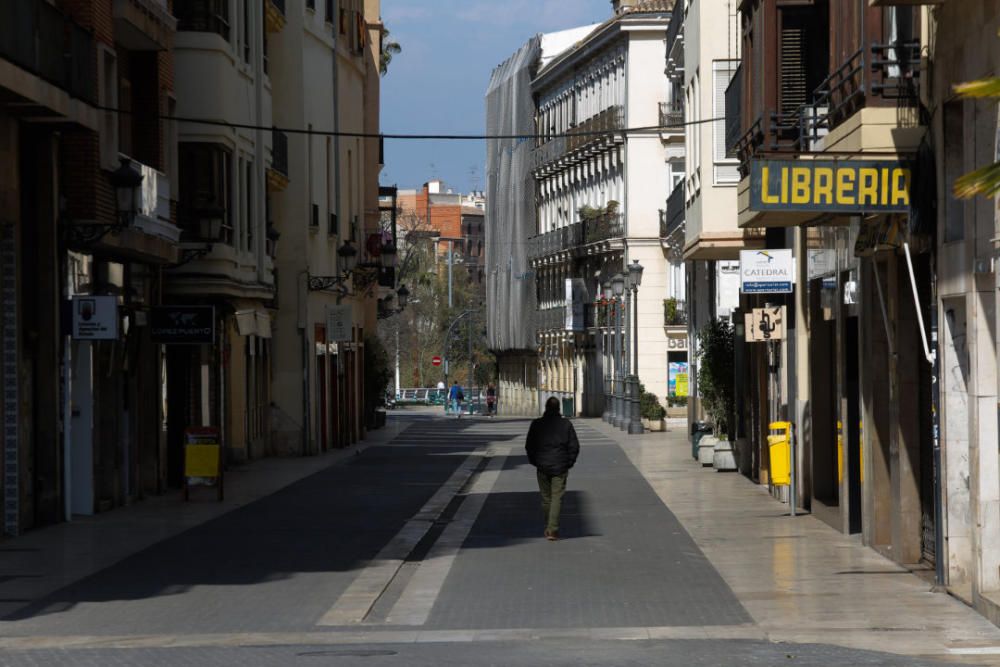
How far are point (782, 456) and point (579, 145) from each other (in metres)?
65.2

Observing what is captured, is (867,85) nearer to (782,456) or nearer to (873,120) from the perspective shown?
(873,120)

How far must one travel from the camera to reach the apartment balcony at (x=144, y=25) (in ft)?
85.7

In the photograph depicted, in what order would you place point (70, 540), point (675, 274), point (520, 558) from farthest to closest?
Answer: 1. point (675, 274)
2. point (70, 540)
3. point (520, 558)

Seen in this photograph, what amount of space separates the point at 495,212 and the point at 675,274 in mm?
35872

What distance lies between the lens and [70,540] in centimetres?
2131

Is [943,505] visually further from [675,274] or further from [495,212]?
[495,212]

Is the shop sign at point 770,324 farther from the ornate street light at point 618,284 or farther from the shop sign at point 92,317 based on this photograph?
the ornate street light at point 618,284

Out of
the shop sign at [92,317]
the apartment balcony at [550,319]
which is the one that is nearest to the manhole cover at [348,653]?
the shop sign at [92,317]

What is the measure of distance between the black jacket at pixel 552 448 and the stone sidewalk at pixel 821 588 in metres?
1.67

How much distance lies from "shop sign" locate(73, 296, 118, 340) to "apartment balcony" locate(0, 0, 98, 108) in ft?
7.40

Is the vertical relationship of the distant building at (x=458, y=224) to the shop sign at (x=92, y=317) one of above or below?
above

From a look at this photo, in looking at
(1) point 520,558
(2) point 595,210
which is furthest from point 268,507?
(2) point 595,210

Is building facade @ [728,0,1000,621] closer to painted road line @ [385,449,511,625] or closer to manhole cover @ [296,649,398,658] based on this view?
painted road line @ [385,449,511,625]

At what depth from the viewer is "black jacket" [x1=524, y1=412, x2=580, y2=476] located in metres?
21.5
